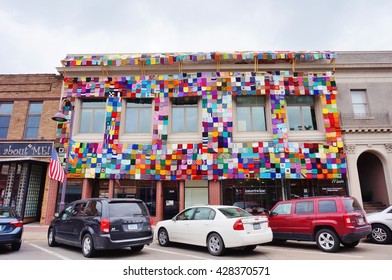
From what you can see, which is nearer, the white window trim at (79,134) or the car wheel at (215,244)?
the car wheel at (215,244)

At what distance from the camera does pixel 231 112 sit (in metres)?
16.6

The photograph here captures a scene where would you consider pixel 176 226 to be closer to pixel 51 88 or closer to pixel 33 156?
pixel 33 156

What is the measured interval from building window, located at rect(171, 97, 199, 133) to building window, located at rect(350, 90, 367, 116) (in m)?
10.2

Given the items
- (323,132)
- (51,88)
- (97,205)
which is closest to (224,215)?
(97,205)

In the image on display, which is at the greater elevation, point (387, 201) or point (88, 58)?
point (88, 58)

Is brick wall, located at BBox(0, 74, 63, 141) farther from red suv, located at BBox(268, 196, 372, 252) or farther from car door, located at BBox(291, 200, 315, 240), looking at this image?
car door, located at BBox(291, 200, 315, 240)

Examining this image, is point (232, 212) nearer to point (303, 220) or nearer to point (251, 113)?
point (303, 220)

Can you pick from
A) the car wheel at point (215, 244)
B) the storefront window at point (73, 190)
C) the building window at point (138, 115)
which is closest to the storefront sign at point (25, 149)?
the storefront window at point (73, 190)

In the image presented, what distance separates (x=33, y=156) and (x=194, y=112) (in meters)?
10.1

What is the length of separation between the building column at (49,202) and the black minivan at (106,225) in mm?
7878

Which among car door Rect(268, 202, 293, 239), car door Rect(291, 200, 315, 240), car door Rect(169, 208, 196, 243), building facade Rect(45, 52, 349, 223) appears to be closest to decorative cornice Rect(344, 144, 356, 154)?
building facade Rect(45, 52, 349, 223)

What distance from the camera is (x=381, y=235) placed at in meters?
10.0

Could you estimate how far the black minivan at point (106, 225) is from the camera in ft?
24.2

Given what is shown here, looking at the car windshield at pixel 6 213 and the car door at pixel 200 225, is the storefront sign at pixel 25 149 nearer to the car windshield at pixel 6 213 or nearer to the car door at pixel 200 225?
the car windshield at pixel 6 213
